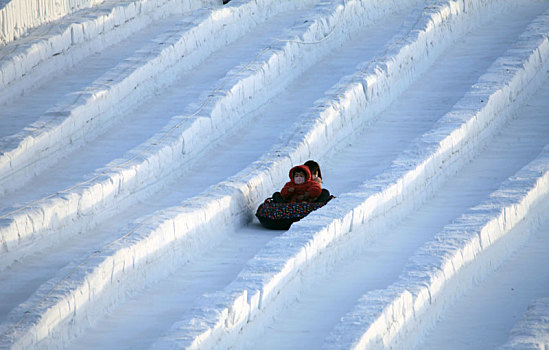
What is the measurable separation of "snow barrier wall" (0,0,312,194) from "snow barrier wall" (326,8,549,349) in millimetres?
4201

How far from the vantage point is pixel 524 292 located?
283 inches

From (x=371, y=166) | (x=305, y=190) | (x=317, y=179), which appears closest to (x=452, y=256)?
(x=305, y=190)

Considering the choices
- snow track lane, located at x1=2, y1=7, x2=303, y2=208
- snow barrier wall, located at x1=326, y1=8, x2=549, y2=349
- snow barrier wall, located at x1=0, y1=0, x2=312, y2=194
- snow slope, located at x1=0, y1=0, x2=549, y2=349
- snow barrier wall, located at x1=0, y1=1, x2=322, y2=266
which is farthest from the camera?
snow barrier wall, located at x1=0, y1=0, x2=312, y2=194

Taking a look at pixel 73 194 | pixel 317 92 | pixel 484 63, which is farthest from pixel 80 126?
pixel 484 63

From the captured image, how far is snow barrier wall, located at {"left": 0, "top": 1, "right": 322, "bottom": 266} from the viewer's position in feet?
27.6

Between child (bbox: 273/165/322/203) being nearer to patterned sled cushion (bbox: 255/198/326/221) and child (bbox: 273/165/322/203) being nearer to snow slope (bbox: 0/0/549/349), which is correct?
patterned sled cushion (bbox: 255/198/326/221)

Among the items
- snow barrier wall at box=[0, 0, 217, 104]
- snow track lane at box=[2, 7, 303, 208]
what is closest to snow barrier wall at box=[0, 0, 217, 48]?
snow barrier wall at box=[0, 0, 217, 104]

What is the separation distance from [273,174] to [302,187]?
0.85 metres

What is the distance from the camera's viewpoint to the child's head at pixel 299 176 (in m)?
9.00

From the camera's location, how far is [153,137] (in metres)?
10.4

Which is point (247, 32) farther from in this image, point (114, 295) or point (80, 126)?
point (114, 295)

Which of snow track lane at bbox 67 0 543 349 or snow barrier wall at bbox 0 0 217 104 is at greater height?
snow barrier wall at bbox 0 0 217 104

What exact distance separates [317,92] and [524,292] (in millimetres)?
5826


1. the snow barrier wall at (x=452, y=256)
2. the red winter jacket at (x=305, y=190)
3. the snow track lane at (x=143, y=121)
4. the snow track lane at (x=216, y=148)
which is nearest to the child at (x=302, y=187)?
the red winter jacket at (x=305, y=190)
